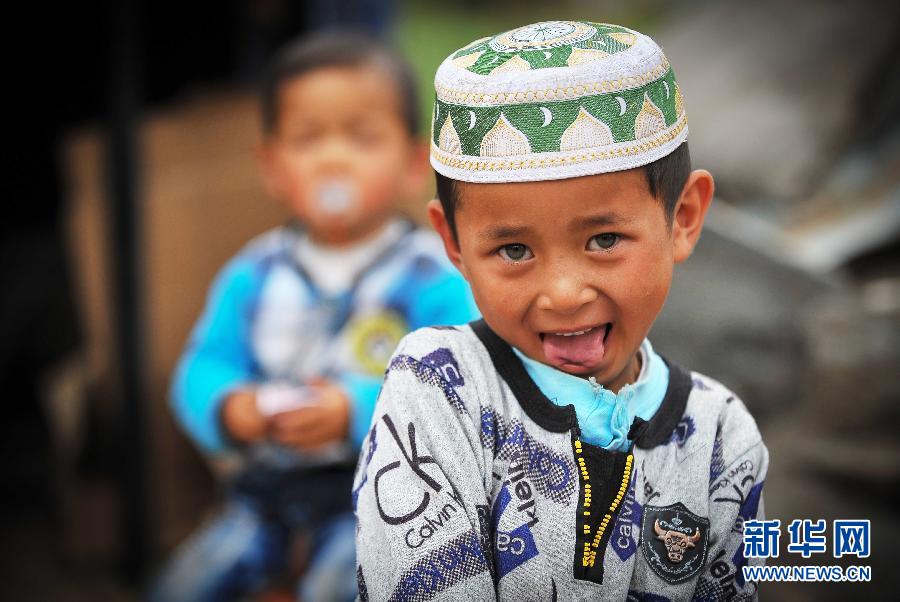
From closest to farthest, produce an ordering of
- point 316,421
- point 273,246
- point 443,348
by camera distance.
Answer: point 443,348 → point 316,421 → point 273,246

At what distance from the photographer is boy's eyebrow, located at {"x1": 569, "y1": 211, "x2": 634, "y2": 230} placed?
4.08 ft

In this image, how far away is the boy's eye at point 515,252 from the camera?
1296 mm

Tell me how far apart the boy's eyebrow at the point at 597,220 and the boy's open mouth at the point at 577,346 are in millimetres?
150

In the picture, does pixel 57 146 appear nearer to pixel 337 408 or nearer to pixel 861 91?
pixel 337 408

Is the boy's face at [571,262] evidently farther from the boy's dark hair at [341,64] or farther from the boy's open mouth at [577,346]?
the boy's dark hair at [341,64]

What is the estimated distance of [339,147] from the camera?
2.38 meters

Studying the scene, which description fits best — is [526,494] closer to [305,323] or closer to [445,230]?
[445,230]

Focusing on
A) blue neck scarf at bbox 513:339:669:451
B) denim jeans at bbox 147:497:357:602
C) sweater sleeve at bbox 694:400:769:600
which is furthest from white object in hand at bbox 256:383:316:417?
sweater sleeve at bbox 694:400:769:600

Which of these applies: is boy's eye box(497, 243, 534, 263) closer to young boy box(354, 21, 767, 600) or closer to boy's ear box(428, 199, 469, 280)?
young boy box(354, 21, 767, 600)

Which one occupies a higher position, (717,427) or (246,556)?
(717,427)

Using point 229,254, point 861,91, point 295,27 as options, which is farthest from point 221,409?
point 861,91

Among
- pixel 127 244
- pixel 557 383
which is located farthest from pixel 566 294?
pixel 127 244

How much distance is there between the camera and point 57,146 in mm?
5051

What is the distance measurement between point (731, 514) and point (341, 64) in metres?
1.51
